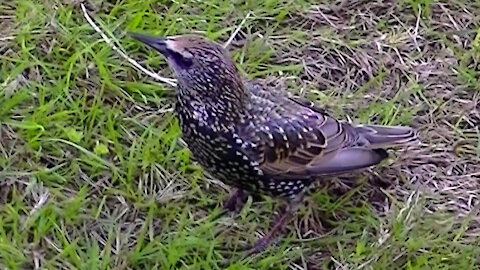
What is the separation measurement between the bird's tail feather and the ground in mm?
175

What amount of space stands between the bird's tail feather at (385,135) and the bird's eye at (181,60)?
72 centimetres

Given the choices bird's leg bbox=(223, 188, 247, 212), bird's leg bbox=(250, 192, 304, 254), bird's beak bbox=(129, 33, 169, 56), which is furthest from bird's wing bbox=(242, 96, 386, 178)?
bird's beak bbox=(129, 33, 169, 56)

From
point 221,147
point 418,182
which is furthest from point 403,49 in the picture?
point 221,147

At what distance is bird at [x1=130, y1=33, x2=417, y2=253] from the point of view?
10.9ft

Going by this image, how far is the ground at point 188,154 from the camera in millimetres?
3535

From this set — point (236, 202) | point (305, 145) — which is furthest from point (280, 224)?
point (305, 145)

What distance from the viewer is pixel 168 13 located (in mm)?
4285

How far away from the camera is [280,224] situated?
3.60 m

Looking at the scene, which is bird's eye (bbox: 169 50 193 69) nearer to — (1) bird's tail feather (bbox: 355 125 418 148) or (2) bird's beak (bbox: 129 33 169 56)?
(2) bird's beak (bbox: 129 33 169 56)

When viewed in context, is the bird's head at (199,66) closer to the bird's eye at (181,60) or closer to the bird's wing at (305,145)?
the bird's eye at (181,60)

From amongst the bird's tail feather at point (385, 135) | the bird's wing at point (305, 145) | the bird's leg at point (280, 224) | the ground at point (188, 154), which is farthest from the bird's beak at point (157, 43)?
the bird's tail feather at point (385, 135)

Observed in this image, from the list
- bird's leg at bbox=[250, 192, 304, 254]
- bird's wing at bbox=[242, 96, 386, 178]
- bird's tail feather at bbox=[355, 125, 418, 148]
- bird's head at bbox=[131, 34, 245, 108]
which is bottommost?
bird's leg at bbox=[250, 192, 304, 254]

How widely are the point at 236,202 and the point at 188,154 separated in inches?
10.6

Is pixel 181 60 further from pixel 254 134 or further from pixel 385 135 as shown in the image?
pixel 385 135
